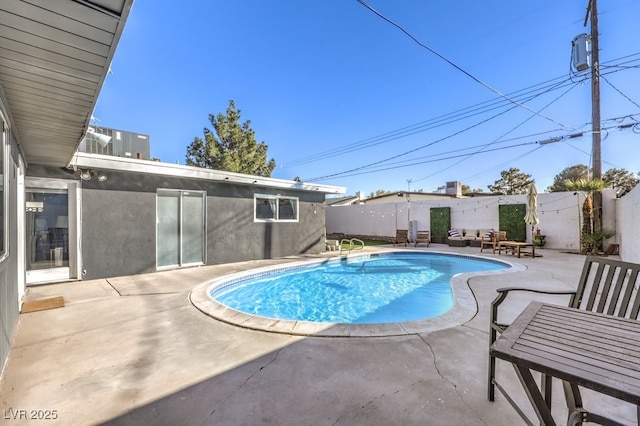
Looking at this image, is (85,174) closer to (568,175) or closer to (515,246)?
(515,246)

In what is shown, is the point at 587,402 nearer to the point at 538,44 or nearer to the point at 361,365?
the point at 361,365

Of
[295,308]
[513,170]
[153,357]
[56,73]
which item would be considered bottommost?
[295,308]

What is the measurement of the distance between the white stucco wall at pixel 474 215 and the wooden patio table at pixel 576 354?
43.8 feet

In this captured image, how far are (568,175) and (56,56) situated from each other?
125ft

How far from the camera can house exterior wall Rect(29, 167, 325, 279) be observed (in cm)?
651

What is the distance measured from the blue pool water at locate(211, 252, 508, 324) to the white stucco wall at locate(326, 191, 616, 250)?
4785mm

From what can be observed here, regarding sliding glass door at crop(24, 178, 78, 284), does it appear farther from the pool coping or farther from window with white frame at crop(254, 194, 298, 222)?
window with white frame at crop(254, 194, 298, 222)

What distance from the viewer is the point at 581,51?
395 inches

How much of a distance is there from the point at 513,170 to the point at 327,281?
30.4 m

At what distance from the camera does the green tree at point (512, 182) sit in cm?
2928

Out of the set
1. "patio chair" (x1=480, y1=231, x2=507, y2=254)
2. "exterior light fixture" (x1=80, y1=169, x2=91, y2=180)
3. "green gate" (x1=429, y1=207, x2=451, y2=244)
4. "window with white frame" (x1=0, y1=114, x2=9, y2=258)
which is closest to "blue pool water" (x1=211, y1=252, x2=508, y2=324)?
"patio chair" (x1=480, y1=231, x2=507, y2=254)

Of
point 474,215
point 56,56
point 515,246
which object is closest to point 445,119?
point 474,215

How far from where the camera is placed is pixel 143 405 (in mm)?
2182

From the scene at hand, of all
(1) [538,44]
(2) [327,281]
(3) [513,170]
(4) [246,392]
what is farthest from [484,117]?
(3) [513,170]
